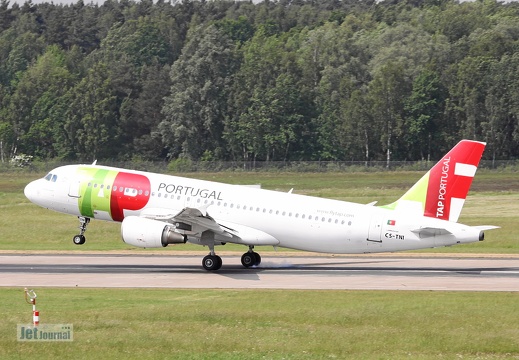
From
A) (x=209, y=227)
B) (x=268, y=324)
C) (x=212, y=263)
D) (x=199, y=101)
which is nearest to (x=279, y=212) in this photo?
(x=209, y=227)

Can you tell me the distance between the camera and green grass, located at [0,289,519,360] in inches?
1110

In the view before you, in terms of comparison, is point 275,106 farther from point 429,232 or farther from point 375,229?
point 429,232

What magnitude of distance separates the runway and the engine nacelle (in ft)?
5.00

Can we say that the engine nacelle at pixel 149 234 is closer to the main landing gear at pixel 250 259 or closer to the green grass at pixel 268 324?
the main landing gear at pixel 250 259

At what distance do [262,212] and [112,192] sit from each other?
294 inches

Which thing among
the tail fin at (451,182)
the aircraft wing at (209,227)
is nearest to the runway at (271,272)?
the aircraft wing at (209,227)

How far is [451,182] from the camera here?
4481 cm

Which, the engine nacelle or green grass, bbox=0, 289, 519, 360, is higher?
the engine nacelle

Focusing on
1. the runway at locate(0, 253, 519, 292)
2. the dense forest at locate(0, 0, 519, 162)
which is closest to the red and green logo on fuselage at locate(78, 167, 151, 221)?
the runway at locate(0, 253, 519, 292)

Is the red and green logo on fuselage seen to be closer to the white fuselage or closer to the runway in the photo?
the white fuselage

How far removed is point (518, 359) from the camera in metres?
27.4

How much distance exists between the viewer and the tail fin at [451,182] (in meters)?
44.7

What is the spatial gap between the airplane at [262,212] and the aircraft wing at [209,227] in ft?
0.15

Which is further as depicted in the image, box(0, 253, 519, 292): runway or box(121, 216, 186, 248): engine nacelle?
box(121, 216, 186, 248): engine nacelle
